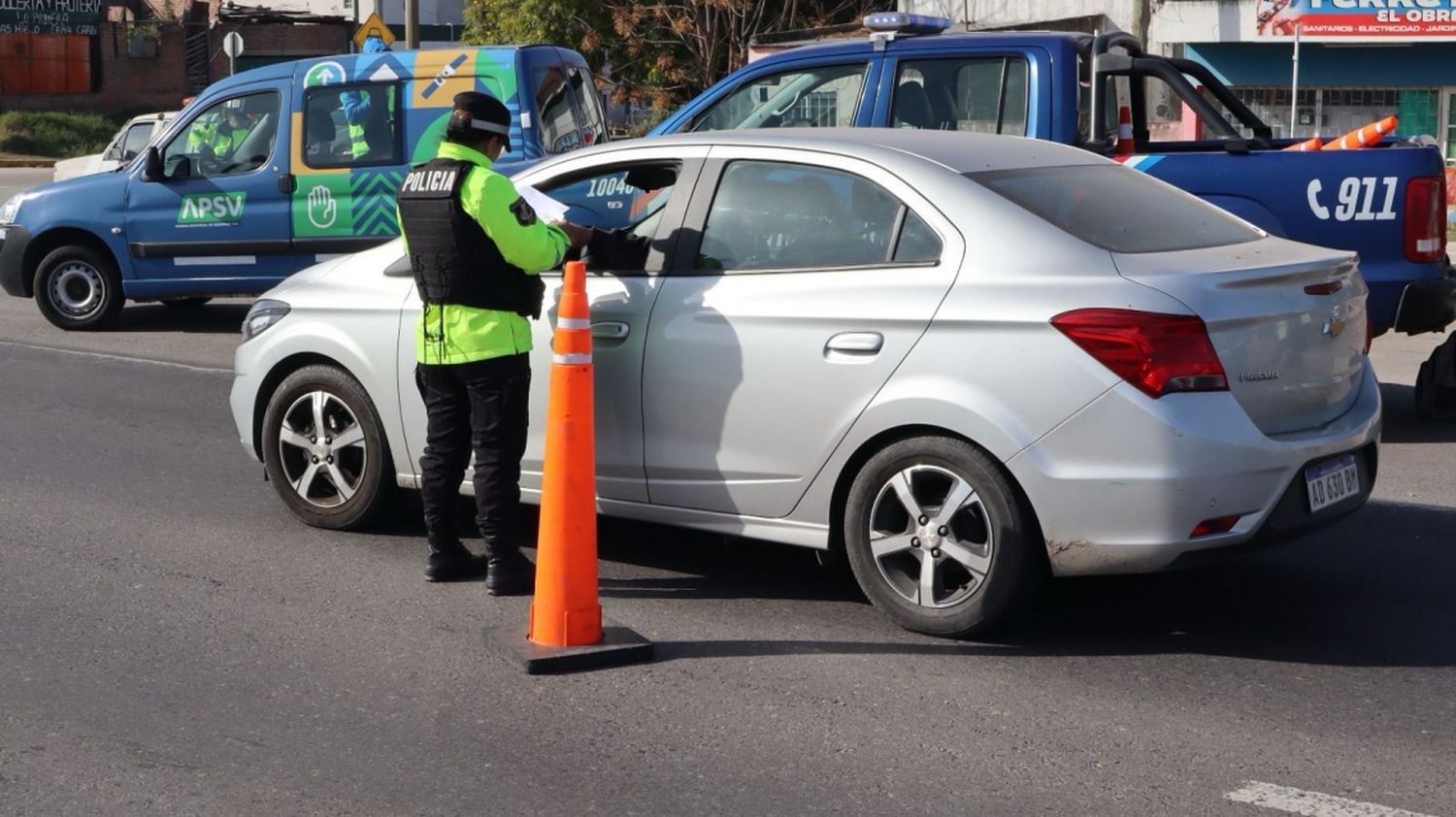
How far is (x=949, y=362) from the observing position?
211 inches

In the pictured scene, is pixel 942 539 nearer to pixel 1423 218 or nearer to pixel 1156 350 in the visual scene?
pixel 1156 350

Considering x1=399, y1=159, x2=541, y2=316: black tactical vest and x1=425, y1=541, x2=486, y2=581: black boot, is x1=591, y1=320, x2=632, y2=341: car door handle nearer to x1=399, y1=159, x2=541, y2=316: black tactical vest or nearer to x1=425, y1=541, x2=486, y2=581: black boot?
x1=399, y1=159, x2=541, y2=316: black tactical vest

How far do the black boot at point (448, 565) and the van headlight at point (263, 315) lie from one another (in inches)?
51.2

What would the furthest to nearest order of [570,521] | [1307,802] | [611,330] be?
[611,330] → [570,521] → [1307,802]

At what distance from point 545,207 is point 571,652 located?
1636 mm

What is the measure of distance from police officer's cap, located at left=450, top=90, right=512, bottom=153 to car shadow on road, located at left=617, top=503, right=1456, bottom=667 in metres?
1.63

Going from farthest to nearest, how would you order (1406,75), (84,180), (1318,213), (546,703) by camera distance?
(1406,75), (84,180), (1318,213), (546,703)

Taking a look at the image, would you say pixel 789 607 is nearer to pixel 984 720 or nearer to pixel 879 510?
pixel 879 510

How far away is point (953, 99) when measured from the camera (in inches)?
372

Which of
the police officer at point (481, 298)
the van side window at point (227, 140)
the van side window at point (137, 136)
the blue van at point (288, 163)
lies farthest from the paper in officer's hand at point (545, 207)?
the van side window at point (137, 136)

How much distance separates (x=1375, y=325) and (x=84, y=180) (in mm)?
9776

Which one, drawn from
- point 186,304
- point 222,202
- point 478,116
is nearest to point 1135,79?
point 478,116

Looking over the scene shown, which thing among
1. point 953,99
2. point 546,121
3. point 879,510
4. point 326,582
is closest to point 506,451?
point 326,582

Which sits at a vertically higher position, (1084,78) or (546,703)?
(1084,78)
